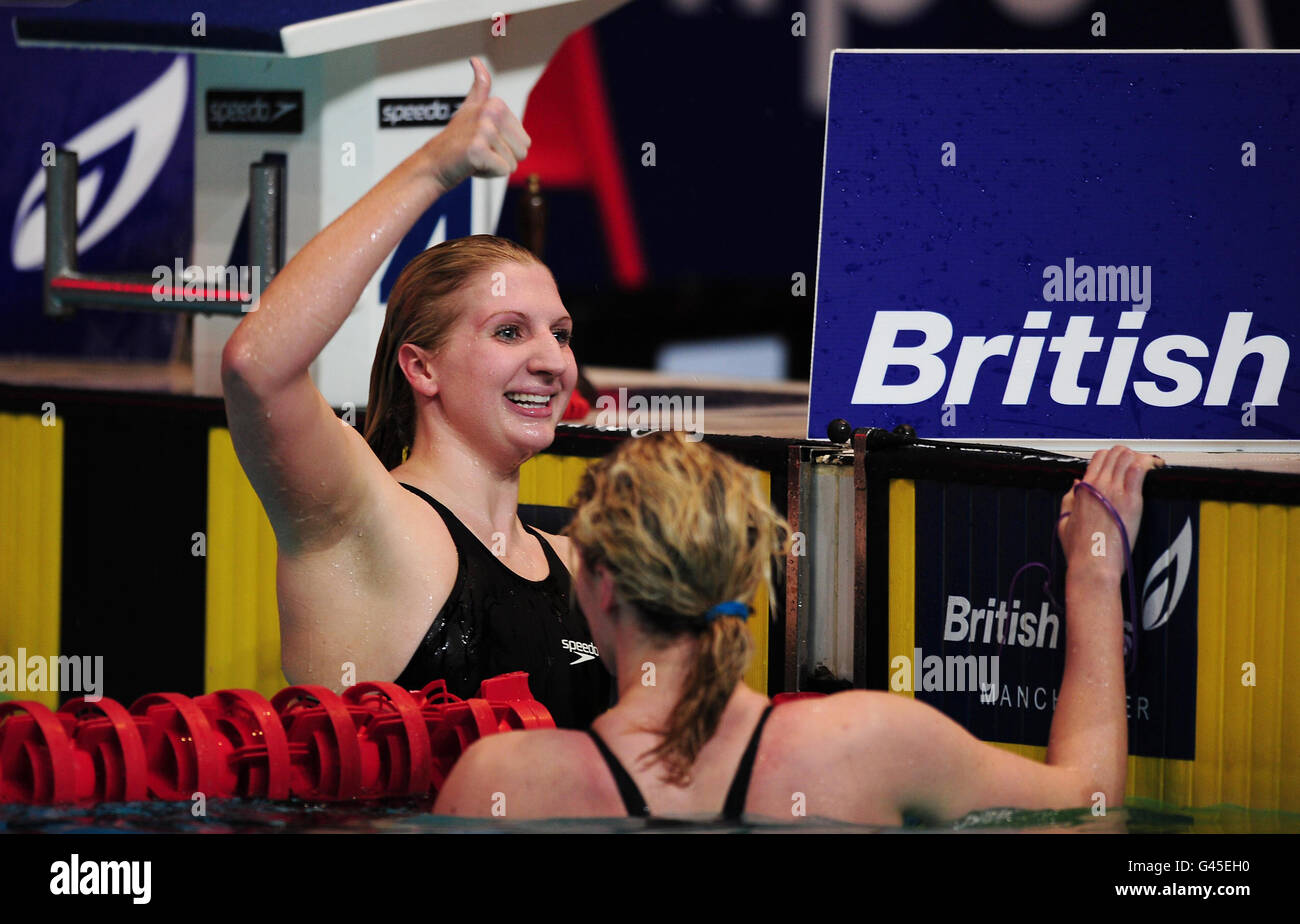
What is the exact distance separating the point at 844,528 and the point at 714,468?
142 cm

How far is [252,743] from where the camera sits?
8.49 feet

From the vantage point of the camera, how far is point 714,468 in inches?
82.8

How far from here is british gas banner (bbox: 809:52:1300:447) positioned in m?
3.27

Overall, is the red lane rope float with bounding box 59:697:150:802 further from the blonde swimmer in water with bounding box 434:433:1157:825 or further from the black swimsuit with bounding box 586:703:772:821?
the black swimsuit with bounding box 586:703:772:821

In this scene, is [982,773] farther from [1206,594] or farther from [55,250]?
[55,250]

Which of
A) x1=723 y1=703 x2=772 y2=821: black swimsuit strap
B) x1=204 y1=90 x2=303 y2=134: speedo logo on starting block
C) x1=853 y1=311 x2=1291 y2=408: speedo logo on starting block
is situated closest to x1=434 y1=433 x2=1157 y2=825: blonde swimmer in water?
x1=723 y1=703 x2=772 y2=821: black swimsuit strap

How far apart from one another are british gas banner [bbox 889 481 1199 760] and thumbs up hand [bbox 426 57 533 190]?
107 centimetres

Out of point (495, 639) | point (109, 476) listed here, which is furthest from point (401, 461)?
point (109, 476)

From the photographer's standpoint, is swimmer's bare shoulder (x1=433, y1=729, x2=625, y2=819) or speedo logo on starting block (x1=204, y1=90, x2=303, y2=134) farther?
speedo logo on starting block (x1=204, y1=90, x2=303, y2=134)

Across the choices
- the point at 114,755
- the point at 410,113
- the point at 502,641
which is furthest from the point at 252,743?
the point at 410,113

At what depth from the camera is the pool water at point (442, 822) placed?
2053 millimetres

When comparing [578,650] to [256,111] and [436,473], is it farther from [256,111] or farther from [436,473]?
[256,111]

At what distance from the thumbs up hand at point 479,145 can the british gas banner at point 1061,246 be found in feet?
3.80
